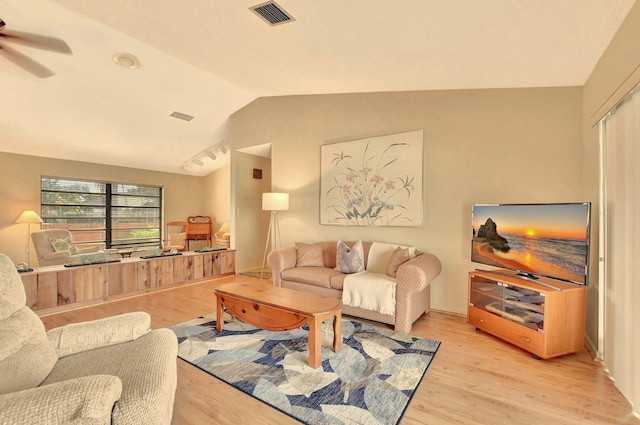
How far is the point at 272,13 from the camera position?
6.90 feet

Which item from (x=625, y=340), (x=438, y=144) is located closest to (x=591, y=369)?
(x=625, y=340)

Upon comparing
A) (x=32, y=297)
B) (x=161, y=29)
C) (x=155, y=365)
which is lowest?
(x=32, y=297)

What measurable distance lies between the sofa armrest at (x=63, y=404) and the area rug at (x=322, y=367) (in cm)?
106

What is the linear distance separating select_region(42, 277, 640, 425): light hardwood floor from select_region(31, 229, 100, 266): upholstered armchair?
167 inches

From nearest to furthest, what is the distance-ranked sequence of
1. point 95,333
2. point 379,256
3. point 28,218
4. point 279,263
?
point 95,333 < point 379,256 < point 279,263 < point 28,218

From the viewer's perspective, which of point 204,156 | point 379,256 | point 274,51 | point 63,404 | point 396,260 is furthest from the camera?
point 204,156

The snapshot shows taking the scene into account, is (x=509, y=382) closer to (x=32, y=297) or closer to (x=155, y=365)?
(x=155, y=365)

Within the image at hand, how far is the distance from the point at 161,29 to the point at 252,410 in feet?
9.90

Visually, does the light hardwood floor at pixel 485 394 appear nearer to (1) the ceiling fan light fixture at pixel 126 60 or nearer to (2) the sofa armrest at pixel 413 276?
(2) the sofa armrest at pixel 413 276

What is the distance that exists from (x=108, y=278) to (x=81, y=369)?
9.67ft

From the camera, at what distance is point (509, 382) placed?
1.99 meters

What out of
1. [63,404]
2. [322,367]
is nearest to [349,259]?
[322,367]

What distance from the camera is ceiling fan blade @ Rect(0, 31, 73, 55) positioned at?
2.47 metres

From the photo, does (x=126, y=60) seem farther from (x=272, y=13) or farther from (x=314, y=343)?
(x=314, y=343)
